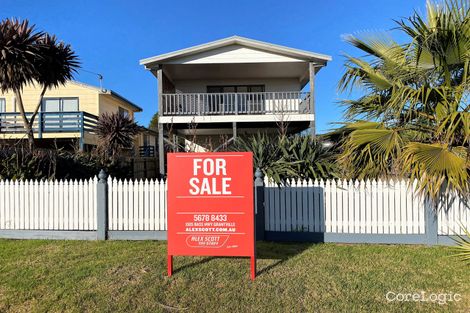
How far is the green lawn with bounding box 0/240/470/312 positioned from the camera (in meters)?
3.74

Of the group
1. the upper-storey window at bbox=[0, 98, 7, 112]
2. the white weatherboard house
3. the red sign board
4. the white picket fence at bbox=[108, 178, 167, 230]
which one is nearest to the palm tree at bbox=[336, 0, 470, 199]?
the red sign board

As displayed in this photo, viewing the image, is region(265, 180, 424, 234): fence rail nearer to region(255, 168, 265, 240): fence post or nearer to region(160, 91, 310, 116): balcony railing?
region(255, 168, 265, 240): fence post

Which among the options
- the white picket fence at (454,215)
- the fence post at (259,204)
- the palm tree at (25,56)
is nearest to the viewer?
the white picket fence at (454,215)

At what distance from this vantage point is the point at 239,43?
557 inches

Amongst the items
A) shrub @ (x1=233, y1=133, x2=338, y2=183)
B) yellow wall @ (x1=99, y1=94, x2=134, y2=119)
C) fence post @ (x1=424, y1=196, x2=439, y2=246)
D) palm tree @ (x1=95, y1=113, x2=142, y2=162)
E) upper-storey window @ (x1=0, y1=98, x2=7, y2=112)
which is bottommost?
fence post @ (x1=424, y1=196, x2=439, y2=246)

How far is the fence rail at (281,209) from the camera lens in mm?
6027

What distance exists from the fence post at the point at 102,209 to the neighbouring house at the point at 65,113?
7002 millimetres

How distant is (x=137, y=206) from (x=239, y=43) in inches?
379

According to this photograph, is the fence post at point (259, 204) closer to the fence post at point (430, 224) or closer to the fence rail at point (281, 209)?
the fence rail at point (281, 209)

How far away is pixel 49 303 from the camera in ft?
12.5

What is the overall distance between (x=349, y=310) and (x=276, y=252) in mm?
2162

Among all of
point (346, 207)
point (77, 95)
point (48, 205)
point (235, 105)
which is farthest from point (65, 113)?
point (346, 207)

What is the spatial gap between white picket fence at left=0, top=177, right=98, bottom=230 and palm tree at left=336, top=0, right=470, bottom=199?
4.92 m

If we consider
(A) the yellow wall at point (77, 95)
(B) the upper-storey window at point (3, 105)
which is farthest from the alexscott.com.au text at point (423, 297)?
(B) the upper-storey window at point (3, 105)
